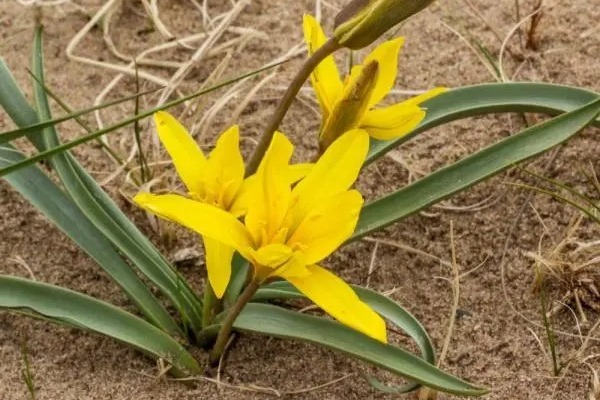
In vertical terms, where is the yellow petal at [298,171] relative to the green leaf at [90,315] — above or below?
above

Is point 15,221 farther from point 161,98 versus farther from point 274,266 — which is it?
point 274,266

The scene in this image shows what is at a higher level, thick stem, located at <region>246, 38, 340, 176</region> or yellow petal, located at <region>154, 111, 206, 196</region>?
thick stem, located at <region>246, 38, 340, 176</region>

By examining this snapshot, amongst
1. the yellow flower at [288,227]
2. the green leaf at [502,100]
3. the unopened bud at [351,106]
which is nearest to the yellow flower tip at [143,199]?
the yellow flower at [288,227]

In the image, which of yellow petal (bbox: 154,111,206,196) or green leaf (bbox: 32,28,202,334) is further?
green leaf (bbox: 32,28,202,334)

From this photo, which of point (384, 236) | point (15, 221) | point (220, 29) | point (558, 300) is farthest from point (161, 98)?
point (558, 300)

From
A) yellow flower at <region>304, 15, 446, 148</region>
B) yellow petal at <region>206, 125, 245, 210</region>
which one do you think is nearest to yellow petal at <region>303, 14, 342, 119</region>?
yellow flower at <region>304, 15, 446, 148</region>

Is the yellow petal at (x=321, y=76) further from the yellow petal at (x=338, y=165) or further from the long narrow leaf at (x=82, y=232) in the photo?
the long narrow leaf at (x=82, y=232)

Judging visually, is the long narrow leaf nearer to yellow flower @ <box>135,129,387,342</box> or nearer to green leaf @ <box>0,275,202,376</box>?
green leaf @ <box>0,275,202,376</box>

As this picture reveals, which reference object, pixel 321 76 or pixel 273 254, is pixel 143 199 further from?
pixel 321 76
